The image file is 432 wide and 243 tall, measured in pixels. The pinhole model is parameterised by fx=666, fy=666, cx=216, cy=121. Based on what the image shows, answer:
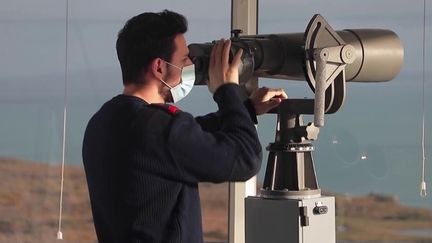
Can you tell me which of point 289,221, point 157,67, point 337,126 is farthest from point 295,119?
point 337,126

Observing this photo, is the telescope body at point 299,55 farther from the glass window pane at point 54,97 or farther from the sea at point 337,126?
the glass window pane at point 54,97

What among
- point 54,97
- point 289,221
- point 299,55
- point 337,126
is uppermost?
point 299,55

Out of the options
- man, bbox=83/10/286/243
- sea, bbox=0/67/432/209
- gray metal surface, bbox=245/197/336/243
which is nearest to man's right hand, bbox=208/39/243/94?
man, bbox=83/10/286/243

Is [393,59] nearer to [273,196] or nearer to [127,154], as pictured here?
[273,196]

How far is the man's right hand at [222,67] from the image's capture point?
1505 mm

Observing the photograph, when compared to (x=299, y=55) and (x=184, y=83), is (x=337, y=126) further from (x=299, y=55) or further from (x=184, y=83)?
(x=184, y=83)

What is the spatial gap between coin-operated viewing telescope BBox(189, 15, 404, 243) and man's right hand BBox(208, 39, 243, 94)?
5 centimetres

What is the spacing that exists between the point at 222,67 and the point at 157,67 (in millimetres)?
155

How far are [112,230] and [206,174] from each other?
241 mm

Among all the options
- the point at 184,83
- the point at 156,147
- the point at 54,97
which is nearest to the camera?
the point at 156,147

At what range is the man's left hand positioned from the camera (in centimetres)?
172

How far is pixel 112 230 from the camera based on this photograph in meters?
1.42

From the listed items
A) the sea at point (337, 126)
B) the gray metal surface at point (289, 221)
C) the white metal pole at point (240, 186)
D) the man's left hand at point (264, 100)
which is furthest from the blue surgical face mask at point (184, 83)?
the white metal pole at point (240, 186)

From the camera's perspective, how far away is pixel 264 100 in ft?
5.66
